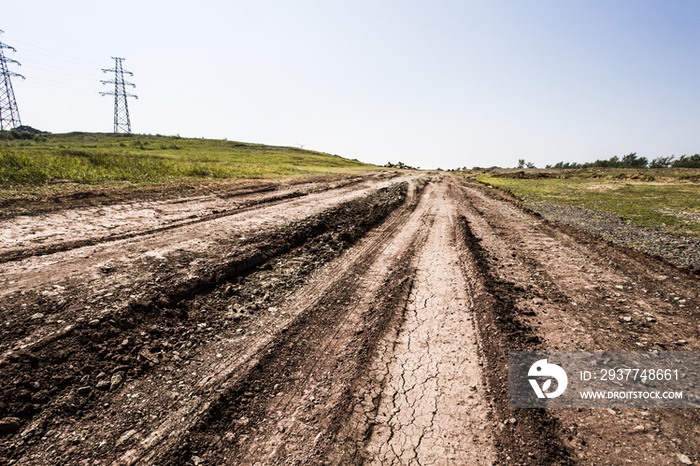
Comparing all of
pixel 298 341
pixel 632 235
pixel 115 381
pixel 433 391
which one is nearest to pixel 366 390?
pixel 433 391

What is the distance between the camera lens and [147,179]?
12.4 metres

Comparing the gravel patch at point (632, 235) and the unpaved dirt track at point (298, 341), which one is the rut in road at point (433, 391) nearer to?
the unpaved dirt track at point (298, 341)

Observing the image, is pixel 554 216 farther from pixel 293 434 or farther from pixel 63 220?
pixel 63 220

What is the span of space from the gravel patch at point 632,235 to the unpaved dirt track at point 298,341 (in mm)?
772

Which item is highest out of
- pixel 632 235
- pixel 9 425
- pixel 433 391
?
pixel 632 235

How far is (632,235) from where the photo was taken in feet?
27.2

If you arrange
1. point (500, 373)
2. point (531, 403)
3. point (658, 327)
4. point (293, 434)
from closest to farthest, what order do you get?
→ point (293, 434), point (531, 403), point (500, 373), point (658, 327)

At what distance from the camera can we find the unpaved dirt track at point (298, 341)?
2.34 meters

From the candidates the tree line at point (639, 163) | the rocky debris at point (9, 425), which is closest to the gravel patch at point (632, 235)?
the rocky debris at point (9, 425)

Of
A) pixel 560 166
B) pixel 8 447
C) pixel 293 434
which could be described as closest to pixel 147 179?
pixel 8 447

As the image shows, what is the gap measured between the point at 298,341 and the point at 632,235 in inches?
407

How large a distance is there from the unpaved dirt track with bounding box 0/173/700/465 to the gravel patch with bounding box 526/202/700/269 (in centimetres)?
77

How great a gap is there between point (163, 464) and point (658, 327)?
5994 millimetres

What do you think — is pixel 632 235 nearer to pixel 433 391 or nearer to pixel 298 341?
pixel 433 391
